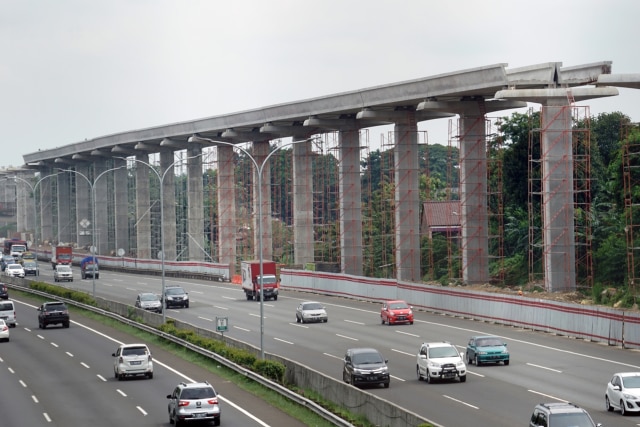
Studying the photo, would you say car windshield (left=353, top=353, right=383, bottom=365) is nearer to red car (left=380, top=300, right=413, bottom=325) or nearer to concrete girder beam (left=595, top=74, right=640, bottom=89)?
red car (left=380, top=300, right=413, bottom=325)

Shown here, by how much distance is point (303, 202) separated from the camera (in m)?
101

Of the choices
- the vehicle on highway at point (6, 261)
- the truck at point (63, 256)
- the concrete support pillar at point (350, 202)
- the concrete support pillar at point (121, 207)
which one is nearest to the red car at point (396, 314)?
the concrete support pillar at point (350, 202)

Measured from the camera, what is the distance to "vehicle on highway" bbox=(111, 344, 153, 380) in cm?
4934

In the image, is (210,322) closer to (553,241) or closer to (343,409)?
(553,241)

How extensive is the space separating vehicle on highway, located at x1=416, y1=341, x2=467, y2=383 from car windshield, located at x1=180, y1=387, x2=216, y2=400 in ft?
34.2

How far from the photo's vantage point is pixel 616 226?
92500 millimetres

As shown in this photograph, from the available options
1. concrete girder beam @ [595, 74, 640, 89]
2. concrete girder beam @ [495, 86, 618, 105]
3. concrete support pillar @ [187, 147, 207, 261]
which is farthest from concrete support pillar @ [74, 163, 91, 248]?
concrete girder beam @ [595, 74, 640, 89]

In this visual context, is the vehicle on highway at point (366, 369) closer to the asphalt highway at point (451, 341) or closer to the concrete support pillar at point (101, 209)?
the asphalt highway at point (451, 341)

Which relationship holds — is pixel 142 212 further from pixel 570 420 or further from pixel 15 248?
pixel 570 420

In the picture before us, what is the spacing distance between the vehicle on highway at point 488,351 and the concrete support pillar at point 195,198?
2901 inches

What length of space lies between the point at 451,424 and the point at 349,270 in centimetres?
6238

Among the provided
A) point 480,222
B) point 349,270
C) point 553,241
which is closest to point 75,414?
point 553,241

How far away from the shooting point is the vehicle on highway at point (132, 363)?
1943 inches

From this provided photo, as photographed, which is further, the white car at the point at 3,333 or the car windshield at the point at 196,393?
the white car at the point at 3,333
